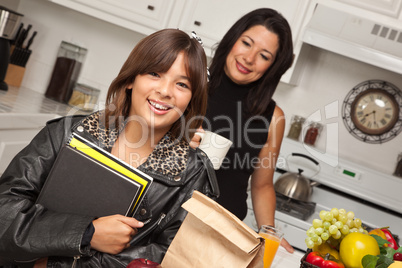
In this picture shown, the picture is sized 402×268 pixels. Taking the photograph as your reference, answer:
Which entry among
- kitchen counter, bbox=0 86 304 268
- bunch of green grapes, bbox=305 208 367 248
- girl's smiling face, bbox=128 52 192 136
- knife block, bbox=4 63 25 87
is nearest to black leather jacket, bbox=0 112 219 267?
girl's smiling face, bbox=128 52 192 136

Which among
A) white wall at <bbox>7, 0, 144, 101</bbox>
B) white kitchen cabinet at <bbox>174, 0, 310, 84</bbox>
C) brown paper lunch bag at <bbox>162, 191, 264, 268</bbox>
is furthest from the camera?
white wall at <bbox>7, 0, 144, 101</bbox>

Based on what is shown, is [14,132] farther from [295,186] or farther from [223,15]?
[295,186]

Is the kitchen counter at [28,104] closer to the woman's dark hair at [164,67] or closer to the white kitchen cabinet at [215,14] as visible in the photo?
the white kitchen cabinet at [215,14]

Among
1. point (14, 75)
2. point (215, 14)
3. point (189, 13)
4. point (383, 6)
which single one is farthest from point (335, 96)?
point (14, 75)

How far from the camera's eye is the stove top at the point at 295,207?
103 inches

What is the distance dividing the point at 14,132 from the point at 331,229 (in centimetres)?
174

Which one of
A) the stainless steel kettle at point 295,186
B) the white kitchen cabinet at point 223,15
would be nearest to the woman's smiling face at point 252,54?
the white kitchen cabinet at point 223,15

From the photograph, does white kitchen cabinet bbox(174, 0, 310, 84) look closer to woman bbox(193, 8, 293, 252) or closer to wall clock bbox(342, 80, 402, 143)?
wall clock bbox(342, 80, 402, 143)

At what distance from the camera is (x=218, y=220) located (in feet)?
2.58

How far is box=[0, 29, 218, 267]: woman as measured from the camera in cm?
92

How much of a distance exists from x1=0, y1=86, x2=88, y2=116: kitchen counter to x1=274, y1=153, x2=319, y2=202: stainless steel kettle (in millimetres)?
1310

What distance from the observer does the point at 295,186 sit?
2.68 m

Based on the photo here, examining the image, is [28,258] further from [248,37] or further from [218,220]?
[248,37]

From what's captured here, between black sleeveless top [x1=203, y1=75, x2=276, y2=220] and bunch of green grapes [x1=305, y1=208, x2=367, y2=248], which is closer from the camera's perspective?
bunch of green grapes [x1=305, y1=208, x2=367, y2=248]
